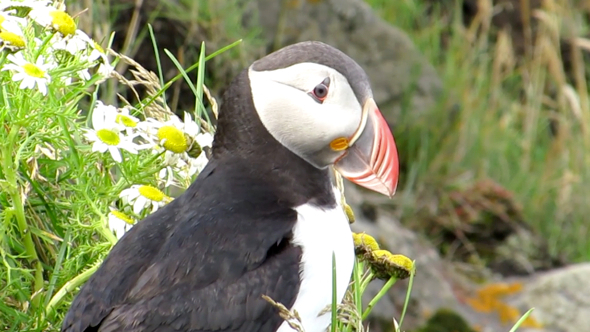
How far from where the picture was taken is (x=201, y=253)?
2189 mm

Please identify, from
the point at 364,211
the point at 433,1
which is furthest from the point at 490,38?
the point at 364,211

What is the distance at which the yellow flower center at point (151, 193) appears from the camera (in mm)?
2357

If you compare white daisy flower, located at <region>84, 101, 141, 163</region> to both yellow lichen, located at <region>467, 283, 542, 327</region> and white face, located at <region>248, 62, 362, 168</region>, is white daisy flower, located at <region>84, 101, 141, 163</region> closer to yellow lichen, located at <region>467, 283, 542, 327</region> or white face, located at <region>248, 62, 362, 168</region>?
white face, located at <region>248, 62, 362, 168</region>

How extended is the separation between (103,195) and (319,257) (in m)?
0.57

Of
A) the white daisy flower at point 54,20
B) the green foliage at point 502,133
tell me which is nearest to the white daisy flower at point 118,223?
the white daisy flower at point 54,20

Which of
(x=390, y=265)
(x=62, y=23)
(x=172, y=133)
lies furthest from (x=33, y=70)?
(x=390, y=265)

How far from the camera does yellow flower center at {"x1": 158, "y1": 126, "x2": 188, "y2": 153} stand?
2352 mm

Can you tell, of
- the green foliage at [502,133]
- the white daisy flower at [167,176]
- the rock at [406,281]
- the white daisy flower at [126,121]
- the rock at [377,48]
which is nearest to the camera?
the white daisy flower at [126,121]

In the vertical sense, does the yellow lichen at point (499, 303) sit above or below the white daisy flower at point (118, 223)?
below

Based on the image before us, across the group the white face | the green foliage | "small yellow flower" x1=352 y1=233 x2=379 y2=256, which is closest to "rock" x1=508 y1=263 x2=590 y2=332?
the green foliage

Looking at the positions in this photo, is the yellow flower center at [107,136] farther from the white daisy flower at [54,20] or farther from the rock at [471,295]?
the rock at [471,295]

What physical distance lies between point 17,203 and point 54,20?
1.51ft

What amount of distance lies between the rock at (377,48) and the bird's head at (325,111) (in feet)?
11.0

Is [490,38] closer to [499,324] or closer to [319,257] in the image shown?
[499,324]
